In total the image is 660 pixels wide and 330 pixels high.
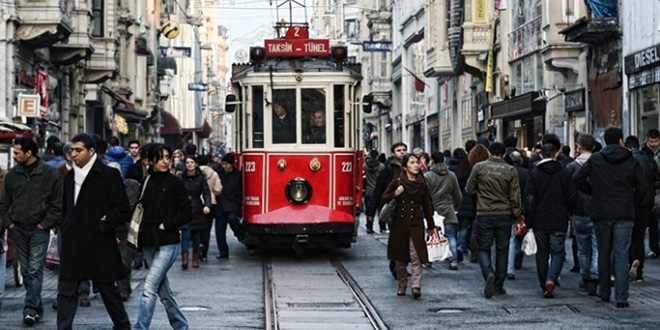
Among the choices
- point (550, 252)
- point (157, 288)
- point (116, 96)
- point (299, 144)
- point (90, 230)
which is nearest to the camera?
point (90, 230)

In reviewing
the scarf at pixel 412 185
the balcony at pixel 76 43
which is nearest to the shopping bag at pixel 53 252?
the scarf at pixel 412 185

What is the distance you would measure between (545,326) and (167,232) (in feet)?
12.7

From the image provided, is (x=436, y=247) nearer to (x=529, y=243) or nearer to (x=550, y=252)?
(x=529, y=243)

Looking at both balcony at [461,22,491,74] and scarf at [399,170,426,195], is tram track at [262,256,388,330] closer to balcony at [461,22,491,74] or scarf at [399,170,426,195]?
scarf at [399,170,426,195]

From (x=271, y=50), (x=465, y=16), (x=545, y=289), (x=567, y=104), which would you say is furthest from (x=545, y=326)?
(x=465, y=16)

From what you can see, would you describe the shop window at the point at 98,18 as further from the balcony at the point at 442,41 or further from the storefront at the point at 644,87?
the storefront at the point at 644,87

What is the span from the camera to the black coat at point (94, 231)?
1102 cm

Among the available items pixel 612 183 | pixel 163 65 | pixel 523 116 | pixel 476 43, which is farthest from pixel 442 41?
pixel 612 183

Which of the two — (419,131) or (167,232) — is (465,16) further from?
(167,232)

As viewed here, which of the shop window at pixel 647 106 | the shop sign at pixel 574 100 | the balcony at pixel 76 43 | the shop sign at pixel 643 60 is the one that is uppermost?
the balcony at pixel 76 43

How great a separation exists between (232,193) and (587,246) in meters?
7.53

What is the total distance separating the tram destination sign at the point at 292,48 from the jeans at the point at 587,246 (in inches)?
273

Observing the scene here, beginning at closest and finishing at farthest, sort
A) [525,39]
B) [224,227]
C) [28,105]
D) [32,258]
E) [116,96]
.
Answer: [32,258] → [224,227] → [28,105] → [525,39] → [116,96]

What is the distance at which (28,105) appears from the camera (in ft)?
95.3
